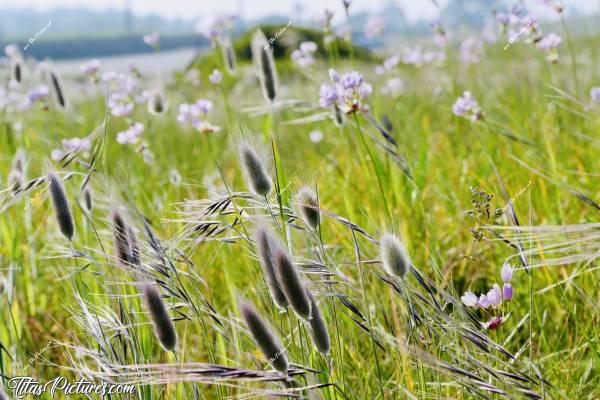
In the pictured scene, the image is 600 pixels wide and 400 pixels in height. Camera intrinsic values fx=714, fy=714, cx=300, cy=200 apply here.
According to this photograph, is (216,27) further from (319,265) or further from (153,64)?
(153,64)

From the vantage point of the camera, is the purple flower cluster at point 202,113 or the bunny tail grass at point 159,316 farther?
the purple flower cluster at point 202,113

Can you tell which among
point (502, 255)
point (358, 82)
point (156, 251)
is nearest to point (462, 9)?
point (502, 255)

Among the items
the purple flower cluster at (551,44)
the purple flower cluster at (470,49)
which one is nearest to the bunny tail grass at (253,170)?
the purple flower cluster at (551,44)

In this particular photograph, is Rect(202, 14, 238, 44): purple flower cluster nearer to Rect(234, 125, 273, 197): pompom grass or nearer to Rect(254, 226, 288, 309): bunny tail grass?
Rect(234, 125, 273, 197): pompom grass

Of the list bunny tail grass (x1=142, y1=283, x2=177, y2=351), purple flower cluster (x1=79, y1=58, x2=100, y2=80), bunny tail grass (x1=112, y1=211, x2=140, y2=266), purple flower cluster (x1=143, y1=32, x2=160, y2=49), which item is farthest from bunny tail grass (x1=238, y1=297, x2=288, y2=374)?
purple flower cluster (x1=143, y1=32, x2=160, y2=49)

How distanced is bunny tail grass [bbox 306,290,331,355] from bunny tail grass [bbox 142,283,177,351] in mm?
204

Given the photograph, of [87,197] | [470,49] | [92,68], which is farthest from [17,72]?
[470,49]

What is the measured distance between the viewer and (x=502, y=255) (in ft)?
6.59

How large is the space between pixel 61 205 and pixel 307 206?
0.42 meters

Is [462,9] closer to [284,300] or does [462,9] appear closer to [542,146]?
[542,146]

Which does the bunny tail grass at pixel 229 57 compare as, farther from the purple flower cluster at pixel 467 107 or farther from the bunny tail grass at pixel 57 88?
the purple flower cluster at pixel 467 107

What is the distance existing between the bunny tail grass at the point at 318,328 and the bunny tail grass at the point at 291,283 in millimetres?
61

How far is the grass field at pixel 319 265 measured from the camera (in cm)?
107

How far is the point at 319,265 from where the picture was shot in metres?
1.11
